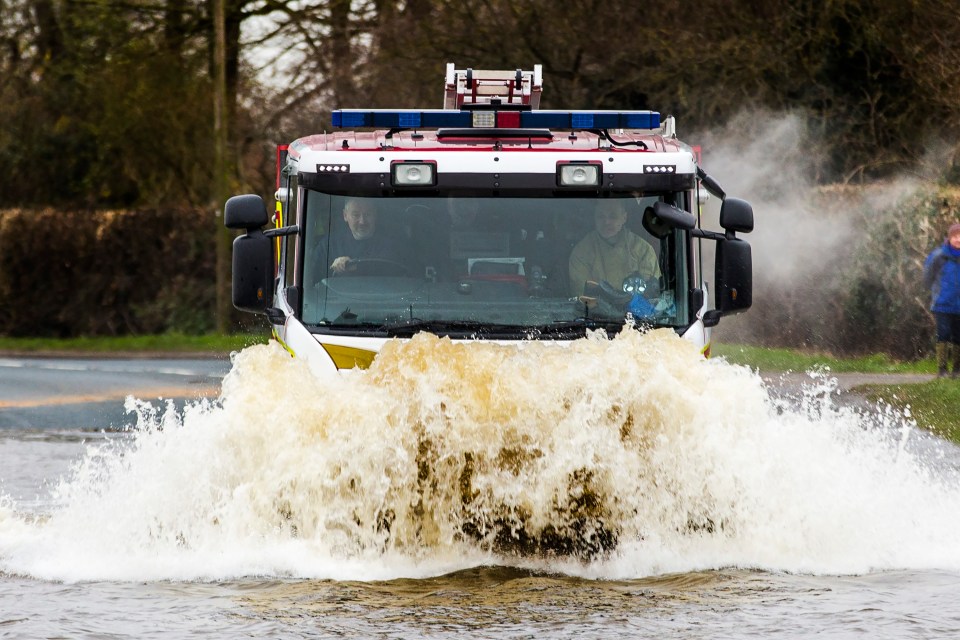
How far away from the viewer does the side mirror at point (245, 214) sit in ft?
29.3

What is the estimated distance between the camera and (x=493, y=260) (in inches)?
354

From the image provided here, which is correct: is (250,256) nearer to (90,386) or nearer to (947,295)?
(947,295)

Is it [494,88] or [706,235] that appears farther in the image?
[494,88]

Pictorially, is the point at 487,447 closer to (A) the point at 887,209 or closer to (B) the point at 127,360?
(A) the point at 887,209

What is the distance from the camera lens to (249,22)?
30.2 metres

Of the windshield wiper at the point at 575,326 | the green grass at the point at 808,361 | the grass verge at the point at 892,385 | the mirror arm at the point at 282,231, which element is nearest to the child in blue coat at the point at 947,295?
the grass verge at the point at 892,385

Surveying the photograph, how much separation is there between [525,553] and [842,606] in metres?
1.55

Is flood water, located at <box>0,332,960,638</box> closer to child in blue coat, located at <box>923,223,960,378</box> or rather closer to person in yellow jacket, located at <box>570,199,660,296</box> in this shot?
person in yellow jacket, located at <box>570,199,660,296</box>

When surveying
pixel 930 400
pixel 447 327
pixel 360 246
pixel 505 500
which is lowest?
pixel 505 500

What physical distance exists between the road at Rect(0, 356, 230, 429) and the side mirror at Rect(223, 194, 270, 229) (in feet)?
25.5

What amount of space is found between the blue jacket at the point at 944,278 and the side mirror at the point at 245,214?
10.5 meters

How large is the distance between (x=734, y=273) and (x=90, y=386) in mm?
13342

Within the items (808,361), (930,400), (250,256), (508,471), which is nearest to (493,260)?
(250,256)

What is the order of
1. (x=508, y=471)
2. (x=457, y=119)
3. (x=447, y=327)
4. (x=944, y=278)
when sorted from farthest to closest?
(x=944, y=278)
(x=457, y=119)
(x=447, y=327)
(x=508, y=471)
